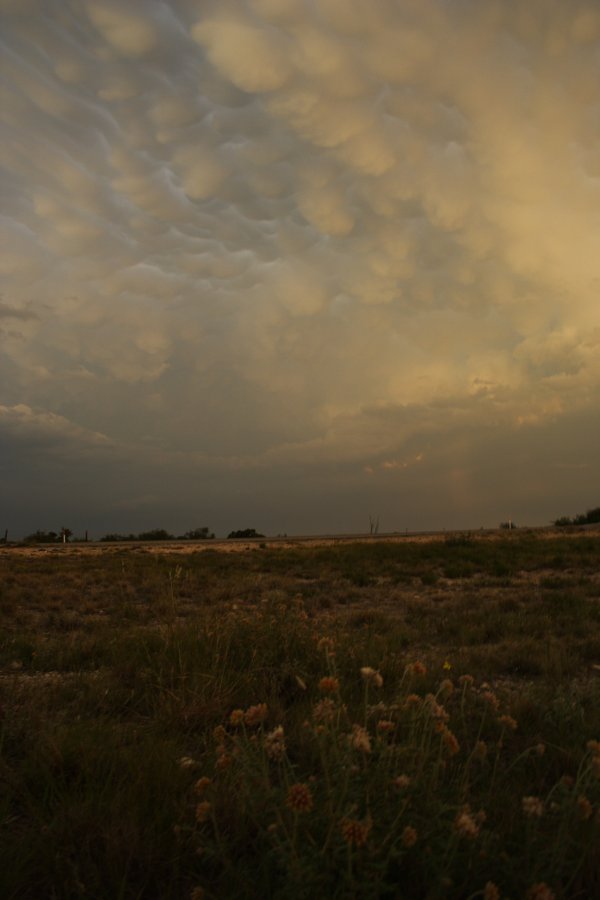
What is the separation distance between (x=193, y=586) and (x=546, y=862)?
482 inches

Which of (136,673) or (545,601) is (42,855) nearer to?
(136,673)

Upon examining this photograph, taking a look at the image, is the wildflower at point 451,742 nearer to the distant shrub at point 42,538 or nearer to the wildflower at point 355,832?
the wildflower at point 355,832

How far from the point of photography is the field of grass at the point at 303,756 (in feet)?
7.18

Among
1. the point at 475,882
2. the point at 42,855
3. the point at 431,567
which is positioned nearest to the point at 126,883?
the point at 42,855

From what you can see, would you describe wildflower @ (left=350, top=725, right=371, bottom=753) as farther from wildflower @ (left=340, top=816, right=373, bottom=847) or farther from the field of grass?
wildflower @ (left=340, top=816, right=373, bottom=847)

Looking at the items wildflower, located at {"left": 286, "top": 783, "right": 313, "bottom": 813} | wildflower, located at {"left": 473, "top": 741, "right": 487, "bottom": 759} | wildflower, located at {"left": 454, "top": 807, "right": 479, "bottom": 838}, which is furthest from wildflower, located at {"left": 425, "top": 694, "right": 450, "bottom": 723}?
wildflower, located at {"left": 286, "top": 783, "right": 313, "bottom": 813}

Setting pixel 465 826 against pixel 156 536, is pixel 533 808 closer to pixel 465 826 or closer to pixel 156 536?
pixel 465 826

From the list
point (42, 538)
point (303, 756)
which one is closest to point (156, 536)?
point (42, 538)

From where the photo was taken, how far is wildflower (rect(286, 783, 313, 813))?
1934 mm

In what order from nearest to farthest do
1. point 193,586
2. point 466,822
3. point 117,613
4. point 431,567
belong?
point 466,822, point 117,613, point 193,586, point 431,567

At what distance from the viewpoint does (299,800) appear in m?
1.96

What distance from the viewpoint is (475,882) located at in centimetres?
221

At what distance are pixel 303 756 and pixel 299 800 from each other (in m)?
1.79

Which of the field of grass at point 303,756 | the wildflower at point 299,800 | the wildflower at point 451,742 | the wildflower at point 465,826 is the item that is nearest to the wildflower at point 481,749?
the field of grass at point 303,756
